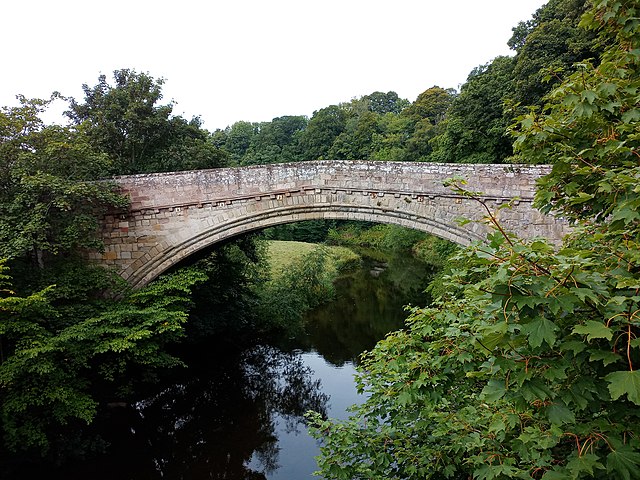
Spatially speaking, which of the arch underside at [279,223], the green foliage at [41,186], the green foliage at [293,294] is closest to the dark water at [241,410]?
the green foliage at [293,294]

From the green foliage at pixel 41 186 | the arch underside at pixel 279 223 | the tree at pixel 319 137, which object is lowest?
the arch underside at pixel 279 223

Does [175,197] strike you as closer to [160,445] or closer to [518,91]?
[160,445]

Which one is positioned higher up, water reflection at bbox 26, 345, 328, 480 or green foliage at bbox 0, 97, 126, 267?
green foliage at bbox 0, 97, 126, 267

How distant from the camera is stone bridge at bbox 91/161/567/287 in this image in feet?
27.1

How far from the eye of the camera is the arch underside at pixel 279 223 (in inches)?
327

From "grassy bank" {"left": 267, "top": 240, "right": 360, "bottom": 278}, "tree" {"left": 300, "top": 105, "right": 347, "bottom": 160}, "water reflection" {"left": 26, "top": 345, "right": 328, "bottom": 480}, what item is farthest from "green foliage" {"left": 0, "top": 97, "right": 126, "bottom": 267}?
"tree" {"left": 300, "top": 105, "right": 347, "bottom": 160}

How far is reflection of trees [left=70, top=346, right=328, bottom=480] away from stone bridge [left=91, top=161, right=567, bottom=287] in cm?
317

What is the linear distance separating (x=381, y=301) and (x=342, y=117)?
30443 mm

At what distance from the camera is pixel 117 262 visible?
8922mm

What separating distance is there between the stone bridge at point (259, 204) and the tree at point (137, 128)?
332 cm

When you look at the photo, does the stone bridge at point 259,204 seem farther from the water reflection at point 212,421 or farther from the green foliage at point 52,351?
the water reflection at point 212,421

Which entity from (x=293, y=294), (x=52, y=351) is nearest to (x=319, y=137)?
(x=293, y=294)

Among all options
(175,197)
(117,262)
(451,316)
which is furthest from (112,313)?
(451,316)

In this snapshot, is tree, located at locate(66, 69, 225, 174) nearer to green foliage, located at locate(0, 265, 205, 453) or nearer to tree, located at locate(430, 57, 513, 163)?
green foliage, located at locate(0, 265, 205, 453)
